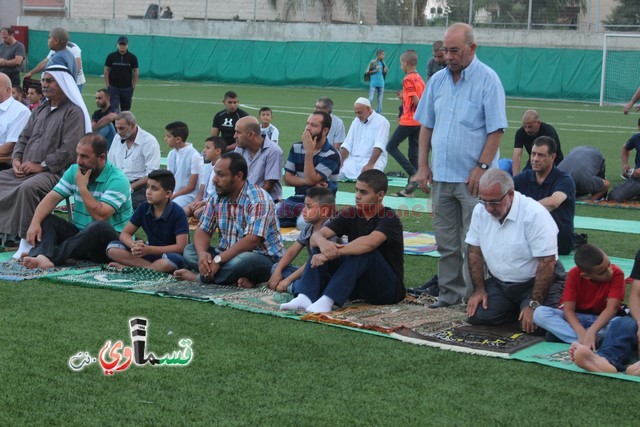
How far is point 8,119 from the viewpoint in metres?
10.8

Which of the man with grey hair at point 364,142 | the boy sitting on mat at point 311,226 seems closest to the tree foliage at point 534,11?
the man with grey hair at point 364,142

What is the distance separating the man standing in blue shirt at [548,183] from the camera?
891cm

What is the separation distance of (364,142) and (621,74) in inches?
918

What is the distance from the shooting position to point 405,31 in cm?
4244

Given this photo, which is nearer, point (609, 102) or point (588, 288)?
point (588, 288)

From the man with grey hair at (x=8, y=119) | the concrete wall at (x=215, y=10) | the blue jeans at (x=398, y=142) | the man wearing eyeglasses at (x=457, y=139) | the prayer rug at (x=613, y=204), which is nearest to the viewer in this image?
the man wearing eyeglasses at (x=457, y=139)

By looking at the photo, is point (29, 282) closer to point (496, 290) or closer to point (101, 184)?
point (101, 184)

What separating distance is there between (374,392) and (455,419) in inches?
21.9

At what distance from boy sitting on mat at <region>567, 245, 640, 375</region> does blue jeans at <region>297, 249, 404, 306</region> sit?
1647 mm

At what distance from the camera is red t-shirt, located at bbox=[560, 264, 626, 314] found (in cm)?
640

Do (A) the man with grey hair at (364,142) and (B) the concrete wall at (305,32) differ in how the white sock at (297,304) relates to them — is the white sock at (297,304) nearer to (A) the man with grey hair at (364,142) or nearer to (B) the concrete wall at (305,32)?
(A) the man with grey hair at (364,142)

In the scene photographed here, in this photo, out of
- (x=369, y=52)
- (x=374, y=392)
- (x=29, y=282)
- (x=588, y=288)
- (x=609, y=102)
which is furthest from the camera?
(x=369, y=52)

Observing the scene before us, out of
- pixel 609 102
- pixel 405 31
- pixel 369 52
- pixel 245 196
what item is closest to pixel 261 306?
pixel 245 196

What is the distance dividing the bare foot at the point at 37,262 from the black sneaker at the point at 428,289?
3071 mm
